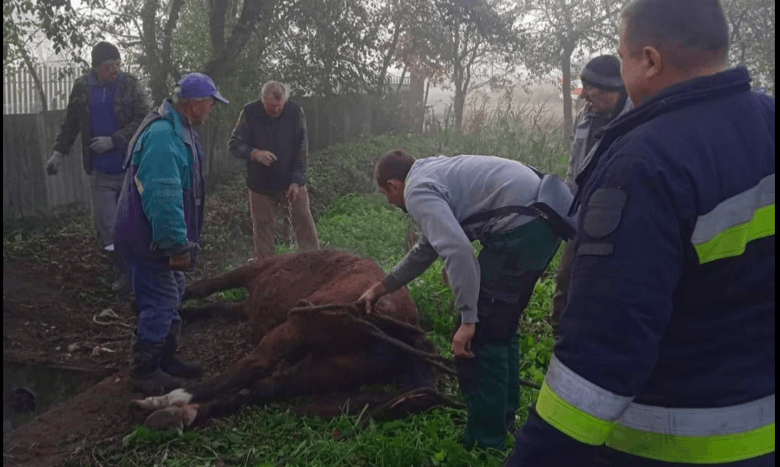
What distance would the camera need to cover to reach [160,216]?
425 cm

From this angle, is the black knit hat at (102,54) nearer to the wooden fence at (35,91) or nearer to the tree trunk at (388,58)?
the wooden fence at (35,91)

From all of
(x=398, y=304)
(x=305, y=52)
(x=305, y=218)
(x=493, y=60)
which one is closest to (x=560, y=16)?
(x=493, y=60)

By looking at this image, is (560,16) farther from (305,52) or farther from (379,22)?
(305,52)

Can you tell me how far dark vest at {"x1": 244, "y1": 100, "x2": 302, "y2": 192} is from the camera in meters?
7.05

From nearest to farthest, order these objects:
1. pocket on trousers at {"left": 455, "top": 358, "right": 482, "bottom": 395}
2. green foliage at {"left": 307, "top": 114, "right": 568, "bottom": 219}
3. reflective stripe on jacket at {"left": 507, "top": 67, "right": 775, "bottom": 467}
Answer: reflective stripe on jacket at {"left": 507, "top": 67, "right": 775, "bottom": 467} < pocket on trousers at {"left": 455, "top": 358, "right": 482, "bottom": 395} < green foliage at {"left": 307, "top": 114, "right": 568, "bottom": 219}

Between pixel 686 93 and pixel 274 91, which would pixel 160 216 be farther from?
pixel 686 93

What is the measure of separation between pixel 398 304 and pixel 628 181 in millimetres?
3181

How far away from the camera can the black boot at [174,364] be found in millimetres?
4785

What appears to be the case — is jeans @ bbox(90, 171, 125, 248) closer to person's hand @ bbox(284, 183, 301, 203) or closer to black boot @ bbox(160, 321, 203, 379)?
person's hand @ bbox(284, 183, 301, 203)

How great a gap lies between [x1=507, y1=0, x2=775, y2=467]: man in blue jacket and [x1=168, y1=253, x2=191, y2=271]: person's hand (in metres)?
3.12

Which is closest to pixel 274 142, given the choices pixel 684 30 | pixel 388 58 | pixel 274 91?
pixel 274 91

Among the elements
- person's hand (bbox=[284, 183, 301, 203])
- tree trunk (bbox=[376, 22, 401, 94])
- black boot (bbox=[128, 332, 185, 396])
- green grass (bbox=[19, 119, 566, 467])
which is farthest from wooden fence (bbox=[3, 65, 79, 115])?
black boot (bbox=[128, 332, 185, 396])

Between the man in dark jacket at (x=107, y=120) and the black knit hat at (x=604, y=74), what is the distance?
3.96 metres

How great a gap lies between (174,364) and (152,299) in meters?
0.54
